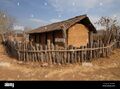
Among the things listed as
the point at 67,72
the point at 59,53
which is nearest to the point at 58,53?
the point at 59,53

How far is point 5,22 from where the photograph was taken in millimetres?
2775

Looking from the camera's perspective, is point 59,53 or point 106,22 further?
point 59,53

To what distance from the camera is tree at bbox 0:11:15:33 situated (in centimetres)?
246

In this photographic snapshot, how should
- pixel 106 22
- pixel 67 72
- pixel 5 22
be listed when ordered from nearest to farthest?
pixel 106 22 < pixel 5 22 < pixel 67 72

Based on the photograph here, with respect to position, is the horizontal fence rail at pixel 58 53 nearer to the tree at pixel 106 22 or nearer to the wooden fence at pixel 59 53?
the wooden fence at pixel 59 53

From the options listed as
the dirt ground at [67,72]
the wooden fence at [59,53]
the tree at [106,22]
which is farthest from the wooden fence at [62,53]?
the tree at [106,22]

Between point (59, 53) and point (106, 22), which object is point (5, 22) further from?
point (59, 53)

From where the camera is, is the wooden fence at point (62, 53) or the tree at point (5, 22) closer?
the tree at point (5, 22)

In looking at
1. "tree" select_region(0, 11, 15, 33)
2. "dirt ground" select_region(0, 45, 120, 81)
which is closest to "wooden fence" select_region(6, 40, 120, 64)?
"dirt ground" select_region(0, 45, 120, 81)

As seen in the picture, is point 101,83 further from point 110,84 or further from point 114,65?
point 114,65

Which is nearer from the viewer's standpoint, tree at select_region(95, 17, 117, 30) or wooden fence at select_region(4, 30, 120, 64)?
tree at select_region(95, 17, 117, 30)

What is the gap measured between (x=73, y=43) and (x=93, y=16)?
1.52m

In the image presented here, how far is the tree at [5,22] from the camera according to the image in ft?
8.07

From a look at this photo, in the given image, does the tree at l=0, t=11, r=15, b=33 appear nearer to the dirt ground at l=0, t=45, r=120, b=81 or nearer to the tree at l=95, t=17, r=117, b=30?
the dirt ground at l=0, t=45, r=120, b=81
